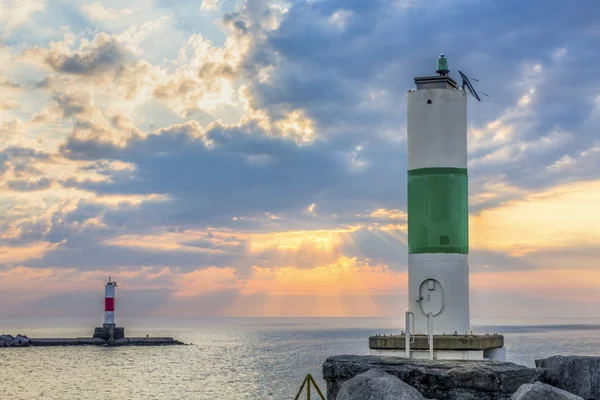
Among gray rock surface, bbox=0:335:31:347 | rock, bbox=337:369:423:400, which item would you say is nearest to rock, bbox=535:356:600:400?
rock, bbox=337:369:423:400

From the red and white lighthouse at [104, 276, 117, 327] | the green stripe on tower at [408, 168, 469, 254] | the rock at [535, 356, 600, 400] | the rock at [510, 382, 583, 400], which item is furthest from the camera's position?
the red and white lighthouse at [104, 276, 117, 327]

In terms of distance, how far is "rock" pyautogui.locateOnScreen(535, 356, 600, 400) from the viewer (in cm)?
1189

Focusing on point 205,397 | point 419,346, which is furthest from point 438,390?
point 205,397

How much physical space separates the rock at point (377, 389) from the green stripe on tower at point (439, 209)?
20.0ft

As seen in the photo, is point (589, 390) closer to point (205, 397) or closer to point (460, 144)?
point (460, 144)

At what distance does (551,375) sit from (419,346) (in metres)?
3.75

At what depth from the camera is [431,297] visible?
54.1ft

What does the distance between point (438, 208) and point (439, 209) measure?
0.10 ft

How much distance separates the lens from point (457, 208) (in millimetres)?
16469

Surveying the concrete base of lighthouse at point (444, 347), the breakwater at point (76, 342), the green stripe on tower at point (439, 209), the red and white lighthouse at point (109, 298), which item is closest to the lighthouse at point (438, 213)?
the green stripe on tower at point (439, 209)

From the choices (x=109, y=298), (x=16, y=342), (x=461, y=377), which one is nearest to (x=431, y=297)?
(x=461, y=377)

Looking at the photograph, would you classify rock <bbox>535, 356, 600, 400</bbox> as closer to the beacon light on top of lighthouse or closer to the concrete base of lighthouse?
the concrete base of lighthouse

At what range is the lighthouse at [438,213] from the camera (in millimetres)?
16391

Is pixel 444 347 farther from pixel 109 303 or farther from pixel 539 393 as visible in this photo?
pixel 109 303
